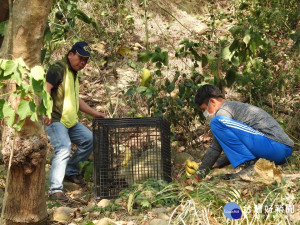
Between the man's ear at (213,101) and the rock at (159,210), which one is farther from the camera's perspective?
the man's ear at (213,101)

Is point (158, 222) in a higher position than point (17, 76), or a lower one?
lower

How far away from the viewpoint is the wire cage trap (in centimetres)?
492

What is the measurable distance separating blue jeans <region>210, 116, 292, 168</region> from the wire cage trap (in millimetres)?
562

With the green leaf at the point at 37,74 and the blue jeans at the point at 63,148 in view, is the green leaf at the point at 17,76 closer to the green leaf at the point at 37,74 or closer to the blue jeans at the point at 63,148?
the green leaf at the point at 37,74

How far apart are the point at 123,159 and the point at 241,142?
1239mm

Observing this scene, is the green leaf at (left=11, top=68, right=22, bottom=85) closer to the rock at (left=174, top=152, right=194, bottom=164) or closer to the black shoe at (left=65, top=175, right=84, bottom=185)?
the black shoe at (left=65, top=175, right=84, bottom=185)

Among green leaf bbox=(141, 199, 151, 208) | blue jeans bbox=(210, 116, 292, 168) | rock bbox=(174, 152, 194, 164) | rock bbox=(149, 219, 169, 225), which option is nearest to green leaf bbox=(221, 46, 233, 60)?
blue jeans bbox=(210, 116, 292, 168)

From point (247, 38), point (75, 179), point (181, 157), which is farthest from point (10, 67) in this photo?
point (181, 157)

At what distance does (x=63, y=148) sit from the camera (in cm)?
518

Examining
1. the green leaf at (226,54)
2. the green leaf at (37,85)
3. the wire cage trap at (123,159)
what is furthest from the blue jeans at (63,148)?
the green leaf at (37,85)

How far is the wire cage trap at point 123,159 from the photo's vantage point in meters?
4.92

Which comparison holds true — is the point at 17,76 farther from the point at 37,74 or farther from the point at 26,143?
the point at 26,143

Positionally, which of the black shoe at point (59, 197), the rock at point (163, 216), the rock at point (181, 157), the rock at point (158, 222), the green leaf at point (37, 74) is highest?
the green leaf at point (37, 74)

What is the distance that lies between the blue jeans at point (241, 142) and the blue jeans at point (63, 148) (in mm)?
1468
